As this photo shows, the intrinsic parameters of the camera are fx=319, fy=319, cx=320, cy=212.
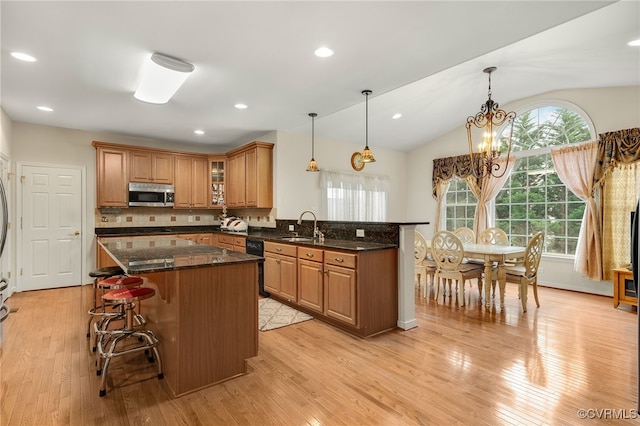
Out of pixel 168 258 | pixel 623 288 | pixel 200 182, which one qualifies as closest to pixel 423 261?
pixel 623 288

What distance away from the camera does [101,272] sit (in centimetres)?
289

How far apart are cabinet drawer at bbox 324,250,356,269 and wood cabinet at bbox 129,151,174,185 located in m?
3.92

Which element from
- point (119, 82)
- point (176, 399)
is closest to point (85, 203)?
point (119, 82)

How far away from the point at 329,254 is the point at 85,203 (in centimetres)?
446

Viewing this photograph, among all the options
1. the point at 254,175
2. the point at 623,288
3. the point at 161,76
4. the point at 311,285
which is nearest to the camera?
the point at 161,76

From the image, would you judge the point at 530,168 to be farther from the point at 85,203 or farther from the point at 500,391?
the point at 85,203

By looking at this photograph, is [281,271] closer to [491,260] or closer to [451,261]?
[451,261]

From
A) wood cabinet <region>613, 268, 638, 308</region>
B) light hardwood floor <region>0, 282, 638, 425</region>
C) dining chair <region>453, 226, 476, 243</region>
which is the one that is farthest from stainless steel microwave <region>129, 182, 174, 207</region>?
wood cabinet <region>613, 268, 638, 308</region>

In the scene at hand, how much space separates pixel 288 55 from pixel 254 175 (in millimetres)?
2897

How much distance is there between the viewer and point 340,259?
10.6ft

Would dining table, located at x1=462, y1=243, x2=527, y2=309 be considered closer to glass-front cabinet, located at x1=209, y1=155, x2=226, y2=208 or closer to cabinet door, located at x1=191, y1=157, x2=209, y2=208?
glass-front cabinet, located at x1=209, y1=155, x2=226, y2=208

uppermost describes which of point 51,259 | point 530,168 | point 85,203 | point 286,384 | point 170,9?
point 170,9

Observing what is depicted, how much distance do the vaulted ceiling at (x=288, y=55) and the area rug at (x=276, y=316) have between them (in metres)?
2.61

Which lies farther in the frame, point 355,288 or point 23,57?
point 355,288
